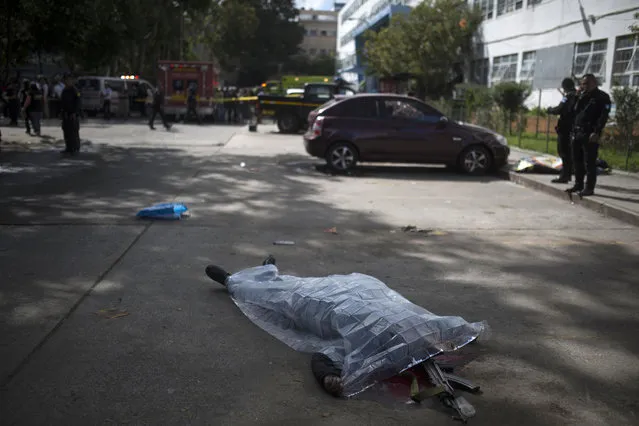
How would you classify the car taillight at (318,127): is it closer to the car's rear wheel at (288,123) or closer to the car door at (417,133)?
the car door at (417,133)

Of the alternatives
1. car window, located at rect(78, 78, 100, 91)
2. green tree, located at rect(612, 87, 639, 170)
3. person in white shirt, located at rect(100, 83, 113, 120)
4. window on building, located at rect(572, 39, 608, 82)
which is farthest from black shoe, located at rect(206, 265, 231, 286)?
car window, located at rect(78, 78, 100, 91)

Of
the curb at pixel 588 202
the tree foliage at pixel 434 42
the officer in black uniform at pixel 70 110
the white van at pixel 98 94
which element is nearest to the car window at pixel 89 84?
the white van at pixel 98 94

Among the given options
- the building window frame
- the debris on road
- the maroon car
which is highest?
the building window frame

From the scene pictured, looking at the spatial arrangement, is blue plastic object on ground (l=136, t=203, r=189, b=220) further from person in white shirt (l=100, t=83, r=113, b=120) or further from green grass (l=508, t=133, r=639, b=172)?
person in white shirt (l=100, t=83, r=113, b=120)

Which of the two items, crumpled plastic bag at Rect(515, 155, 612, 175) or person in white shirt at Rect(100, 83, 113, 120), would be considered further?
person in white shirt at Rect(100, 83, 113, 120)

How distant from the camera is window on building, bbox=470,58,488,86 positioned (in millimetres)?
32969

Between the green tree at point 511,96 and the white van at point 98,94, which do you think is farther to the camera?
the white van at point 98,94

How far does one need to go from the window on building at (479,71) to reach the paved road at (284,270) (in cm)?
2279

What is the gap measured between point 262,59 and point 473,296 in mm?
77540

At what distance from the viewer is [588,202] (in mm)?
10016

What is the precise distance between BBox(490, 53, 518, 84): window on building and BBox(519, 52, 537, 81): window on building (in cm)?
87

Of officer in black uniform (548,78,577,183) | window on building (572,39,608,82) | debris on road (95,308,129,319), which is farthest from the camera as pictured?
window on building (572,39,608,82)

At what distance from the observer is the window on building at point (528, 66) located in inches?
1064

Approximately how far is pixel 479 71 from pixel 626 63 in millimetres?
13571
